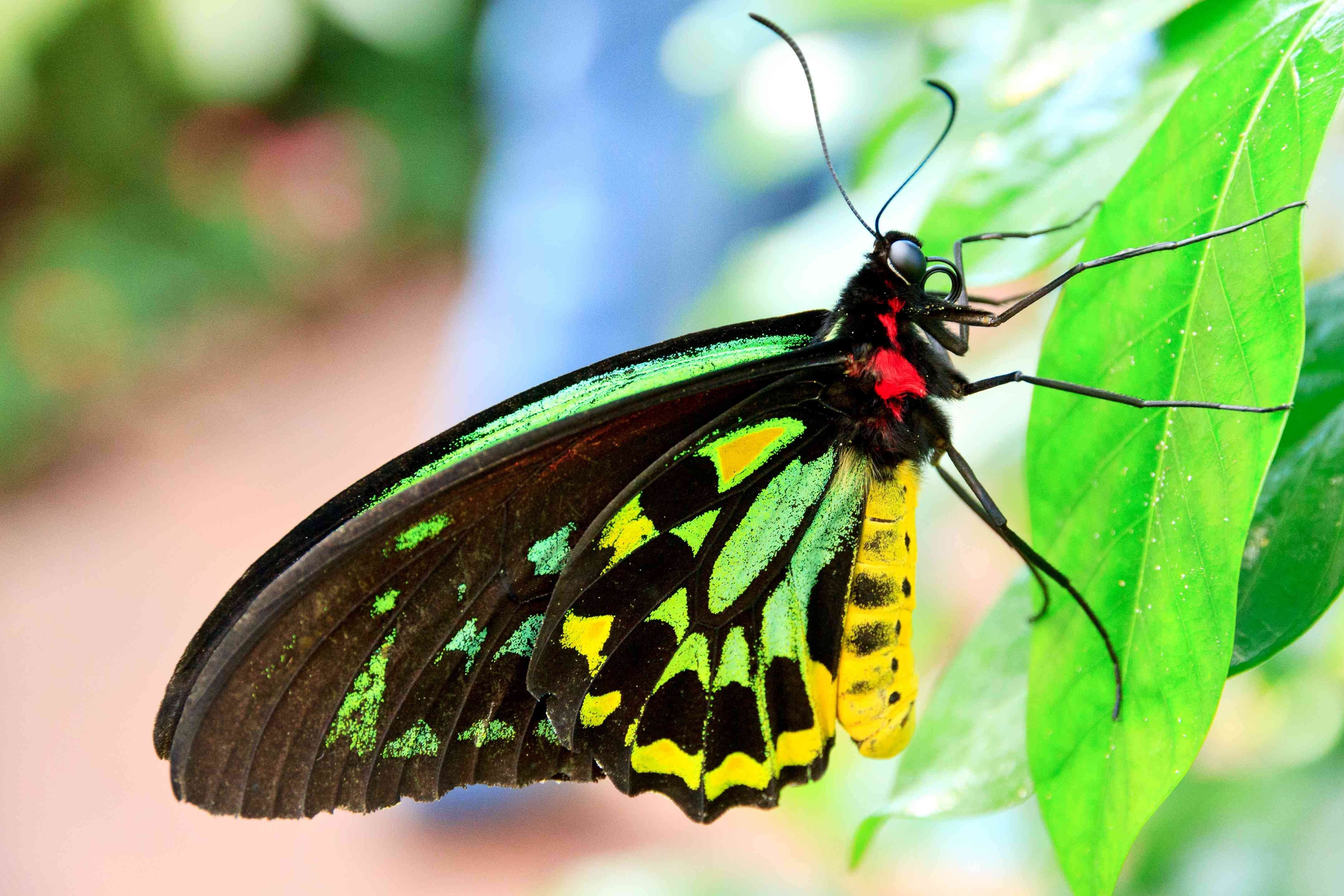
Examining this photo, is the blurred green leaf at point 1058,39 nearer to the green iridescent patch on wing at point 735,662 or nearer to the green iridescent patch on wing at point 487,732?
the green iridescent patch on wing at point 735,662

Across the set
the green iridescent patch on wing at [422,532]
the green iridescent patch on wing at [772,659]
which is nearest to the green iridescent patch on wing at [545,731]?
the green iridescent patch on wing at [772,659]

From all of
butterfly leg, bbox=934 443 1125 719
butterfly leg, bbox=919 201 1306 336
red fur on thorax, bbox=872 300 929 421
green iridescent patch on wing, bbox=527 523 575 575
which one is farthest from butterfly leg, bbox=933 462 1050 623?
green iridescent patch on wing, bbox=527 523 575 575

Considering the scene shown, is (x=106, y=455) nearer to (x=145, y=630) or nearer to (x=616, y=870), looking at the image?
(x=145, y=630)

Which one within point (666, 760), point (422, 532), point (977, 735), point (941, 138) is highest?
point (941, 138)

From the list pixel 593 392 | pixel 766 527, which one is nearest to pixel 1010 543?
pixel 766 527

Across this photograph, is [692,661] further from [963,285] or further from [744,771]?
[963,285]

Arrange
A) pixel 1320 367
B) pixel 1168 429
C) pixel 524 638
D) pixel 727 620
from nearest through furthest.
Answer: pixel 1168 429 → pixel 1320 367 → pixel 524 638 → pixel 727 620
